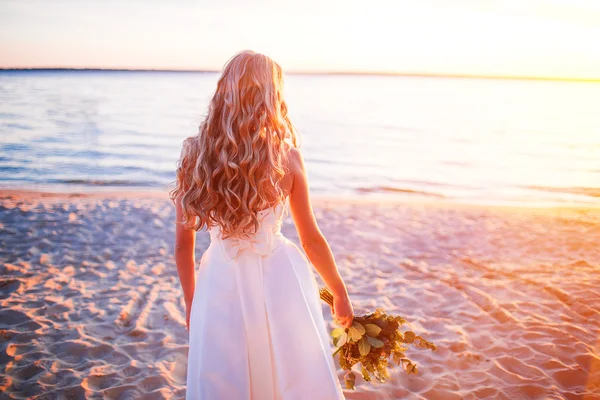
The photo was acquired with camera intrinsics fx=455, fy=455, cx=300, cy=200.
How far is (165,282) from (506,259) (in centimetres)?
511

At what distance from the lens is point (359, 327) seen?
2.64m

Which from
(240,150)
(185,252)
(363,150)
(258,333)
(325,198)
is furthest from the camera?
(363,150)

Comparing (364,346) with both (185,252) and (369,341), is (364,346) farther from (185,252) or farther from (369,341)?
(185,252)

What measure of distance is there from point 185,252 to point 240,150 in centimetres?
68

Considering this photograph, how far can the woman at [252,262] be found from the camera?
216 centimetres

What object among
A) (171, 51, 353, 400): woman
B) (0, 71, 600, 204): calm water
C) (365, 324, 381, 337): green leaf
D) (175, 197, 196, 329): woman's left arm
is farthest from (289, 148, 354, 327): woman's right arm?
(0, 71, 600, 204): calm water

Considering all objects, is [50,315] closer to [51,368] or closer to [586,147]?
[51,368]

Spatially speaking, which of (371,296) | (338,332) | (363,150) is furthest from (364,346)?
(363,150)

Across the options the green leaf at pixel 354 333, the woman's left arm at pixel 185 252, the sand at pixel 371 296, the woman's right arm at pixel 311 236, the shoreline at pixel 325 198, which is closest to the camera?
the woman's right arm at pixel 311 236

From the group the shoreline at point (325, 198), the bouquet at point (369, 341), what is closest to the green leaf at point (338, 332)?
the bouquet at point (369, 341)

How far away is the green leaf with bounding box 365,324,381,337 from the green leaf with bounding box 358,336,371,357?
5 centimetres

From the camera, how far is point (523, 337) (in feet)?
16.1

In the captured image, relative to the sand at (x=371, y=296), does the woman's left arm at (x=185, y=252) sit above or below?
above

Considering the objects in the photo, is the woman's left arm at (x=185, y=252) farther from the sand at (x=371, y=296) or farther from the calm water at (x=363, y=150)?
the calm water at (x=363, y=150)
